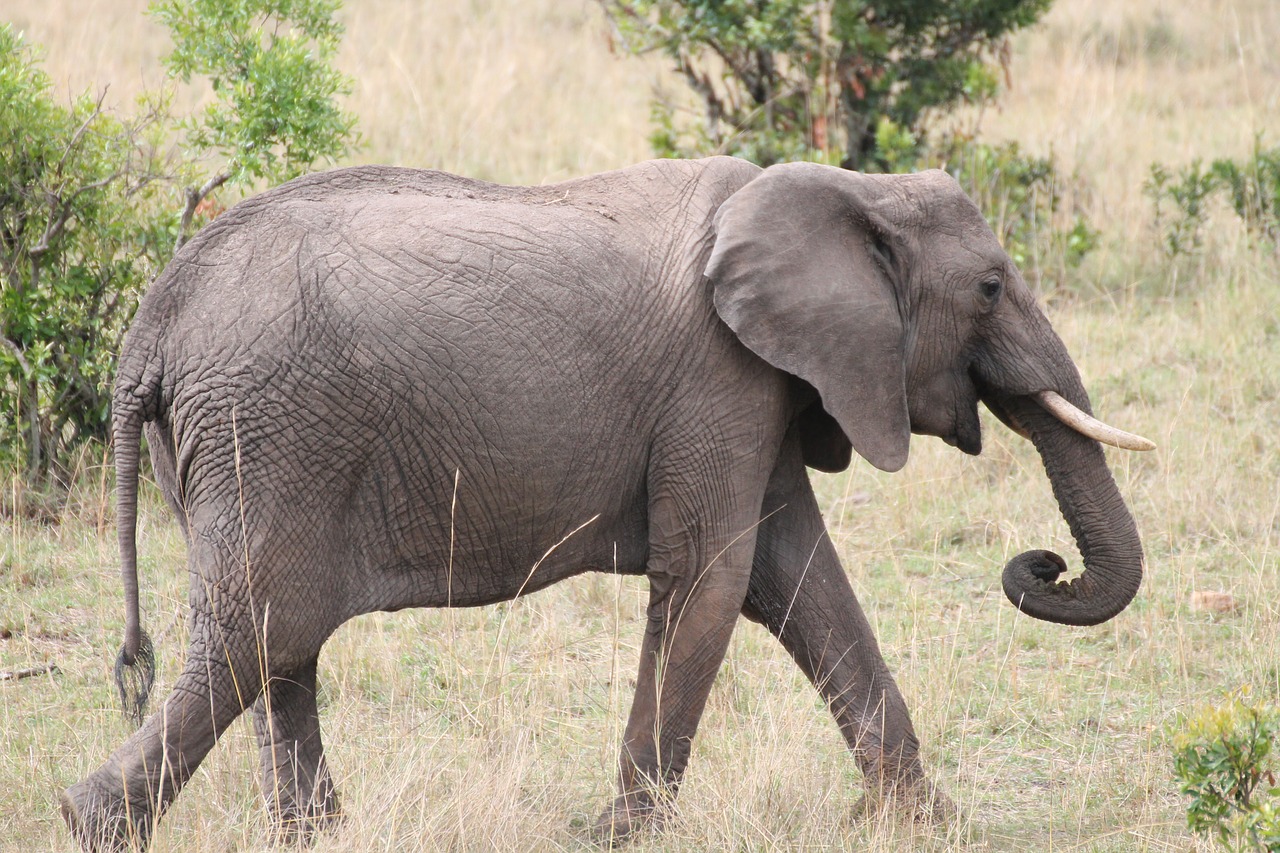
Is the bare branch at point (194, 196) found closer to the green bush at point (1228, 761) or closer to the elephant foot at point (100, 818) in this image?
the elephant foot at point (100, 818)

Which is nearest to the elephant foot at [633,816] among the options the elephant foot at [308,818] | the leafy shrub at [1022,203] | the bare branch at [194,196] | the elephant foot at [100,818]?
the elephant foot at [308,818]

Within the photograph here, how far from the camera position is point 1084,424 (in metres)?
4.45

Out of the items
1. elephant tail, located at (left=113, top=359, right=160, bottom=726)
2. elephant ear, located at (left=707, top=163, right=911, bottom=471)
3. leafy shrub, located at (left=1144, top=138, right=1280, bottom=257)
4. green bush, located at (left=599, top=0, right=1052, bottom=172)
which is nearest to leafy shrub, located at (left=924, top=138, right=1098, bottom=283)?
green bush, located at (left=599, top=0, right=1052, bottom=172)

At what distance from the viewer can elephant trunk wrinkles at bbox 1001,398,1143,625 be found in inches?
180

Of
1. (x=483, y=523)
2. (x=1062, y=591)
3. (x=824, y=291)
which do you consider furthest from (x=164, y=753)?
(x=1062, y=591)

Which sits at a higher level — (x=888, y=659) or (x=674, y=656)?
(x=674, y=656)

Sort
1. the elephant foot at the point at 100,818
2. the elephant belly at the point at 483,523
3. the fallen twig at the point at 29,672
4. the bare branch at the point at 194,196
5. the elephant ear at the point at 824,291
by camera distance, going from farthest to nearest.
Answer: the bare branch at the point at 194,196 < the fallen twig at the point at 29,672 < the elephant ear at the point at 824,291 < the elephant belly at the point at 483,523 < the elephant foot at the point at 100,818

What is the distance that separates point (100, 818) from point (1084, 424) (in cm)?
293

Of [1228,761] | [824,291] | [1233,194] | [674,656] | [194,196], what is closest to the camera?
[1228,761]

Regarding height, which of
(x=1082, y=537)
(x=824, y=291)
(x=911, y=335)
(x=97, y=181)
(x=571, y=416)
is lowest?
(x=1082, y=537)

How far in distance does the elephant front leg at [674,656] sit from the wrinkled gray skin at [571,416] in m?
0.01

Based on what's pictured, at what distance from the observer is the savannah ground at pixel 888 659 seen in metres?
4.55

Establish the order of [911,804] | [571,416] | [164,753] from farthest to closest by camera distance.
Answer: [911,804] → [571,416] → [164,753]

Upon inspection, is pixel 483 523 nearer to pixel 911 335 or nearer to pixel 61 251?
pixel 911 335
